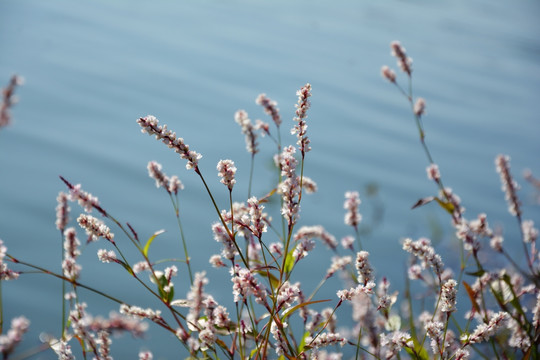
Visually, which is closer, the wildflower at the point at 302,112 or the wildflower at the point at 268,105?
the wildflower at the point at 302,112

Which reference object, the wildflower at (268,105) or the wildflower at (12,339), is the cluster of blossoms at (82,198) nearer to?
the wildflower at (12,339)

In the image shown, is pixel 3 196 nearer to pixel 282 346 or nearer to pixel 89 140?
pixel 89 140

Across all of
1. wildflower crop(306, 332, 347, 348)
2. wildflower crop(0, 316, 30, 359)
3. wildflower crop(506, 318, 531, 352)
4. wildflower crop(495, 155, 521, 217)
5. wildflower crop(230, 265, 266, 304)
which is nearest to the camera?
wildflower crop(0, 316, 30, 359)

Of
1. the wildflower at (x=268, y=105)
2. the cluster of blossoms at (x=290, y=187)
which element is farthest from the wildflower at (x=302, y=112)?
the wildflower at (x=268, y=105)

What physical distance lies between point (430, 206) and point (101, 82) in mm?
2047

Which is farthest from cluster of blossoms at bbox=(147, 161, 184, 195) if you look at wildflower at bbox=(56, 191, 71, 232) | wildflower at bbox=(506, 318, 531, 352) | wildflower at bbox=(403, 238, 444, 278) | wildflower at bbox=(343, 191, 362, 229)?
wildflower at bbox=(506, 318, 531, 352)

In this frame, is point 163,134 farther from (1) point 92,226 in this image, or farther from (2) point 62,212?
(2) point 62,212

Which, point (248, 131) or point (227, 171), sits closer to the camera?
point (227, 171)

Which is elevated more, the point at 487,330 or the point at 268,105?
the point at 268,105

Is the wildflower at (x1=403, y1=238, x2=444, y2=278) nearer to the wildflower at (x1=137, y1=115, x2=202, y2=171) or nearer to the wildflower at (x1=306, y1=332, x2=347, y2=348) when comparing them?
the wildflower at (x1=306, y1=332, x2=347, y2=348)

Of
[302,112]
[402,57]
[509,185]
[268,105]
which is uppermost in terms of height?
[402,57]

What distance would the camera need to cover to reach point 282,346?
958mm

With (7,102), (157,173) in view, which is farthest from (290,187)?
(7,102)

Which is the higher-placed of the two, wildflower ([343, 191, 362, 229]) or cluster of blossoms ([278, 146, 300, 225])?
wildflower ([343, 191, 362, 229])
